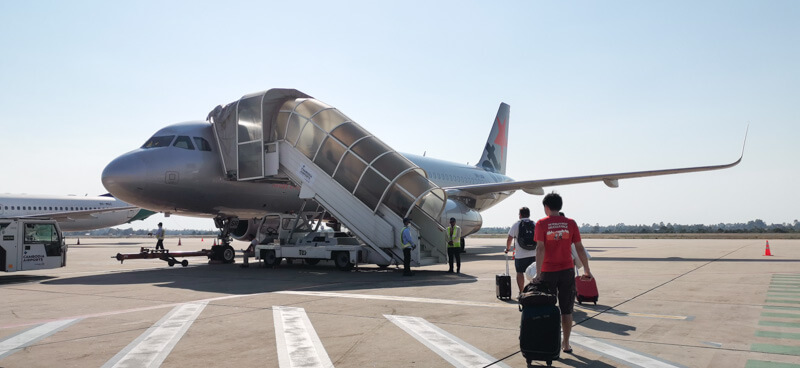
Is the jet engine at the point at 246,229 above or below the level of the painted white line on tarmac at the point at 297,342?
above

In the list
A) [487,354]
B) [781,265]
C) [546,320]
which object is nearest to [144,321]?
[487,354]

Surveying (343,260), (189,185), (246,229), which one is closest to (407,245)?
(343,260)

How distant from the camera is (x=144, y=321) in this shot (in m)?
7.48

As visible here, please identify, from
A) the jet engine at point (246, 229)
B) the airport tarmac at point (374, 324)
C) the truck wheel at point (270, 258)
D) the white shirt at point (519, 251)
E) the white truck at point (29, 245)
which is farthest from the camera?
the jet engine at point (246, 229)

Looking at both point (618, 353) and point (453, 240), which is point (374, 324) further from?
point (453, 240)

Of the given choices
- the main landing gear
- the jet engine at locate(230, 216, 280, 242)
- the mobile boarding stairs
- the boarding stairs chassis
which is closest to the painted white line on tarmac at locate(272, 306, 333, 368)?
the boarding stairs chassis

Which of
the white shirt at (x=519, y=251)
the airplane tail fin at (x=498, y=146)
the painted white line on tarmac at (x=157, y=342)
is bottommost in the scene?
the painted white line on tarmac at (x=157, y=342)

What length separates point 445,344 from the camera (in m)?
5.90

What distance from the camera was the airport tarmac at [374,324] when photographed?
533cm

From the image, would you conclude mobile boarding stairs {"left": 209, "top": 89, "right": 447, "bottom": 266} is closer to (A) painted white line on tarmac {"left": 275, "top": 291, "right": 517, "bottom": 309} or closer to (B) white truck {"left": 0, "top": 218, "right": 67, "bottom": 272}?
(A) painted white line on tarmac {"left": 275, "top": 291, "right": 517, "bottom": 309}

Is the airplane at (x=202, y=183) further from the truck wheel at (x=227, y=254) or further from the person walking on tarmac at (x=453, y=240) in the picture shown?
the person walking on tarmac at (x=453, y=240)

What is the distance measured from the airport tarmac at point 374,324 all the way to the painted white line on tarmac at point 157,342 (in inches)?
0.8

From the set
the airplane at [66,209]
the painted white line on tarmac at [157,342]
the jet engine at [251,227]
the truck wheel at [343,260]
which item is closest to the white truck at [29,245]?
the jet engine at [251,227]

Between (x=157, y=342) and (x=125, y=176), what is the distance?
1036cm
